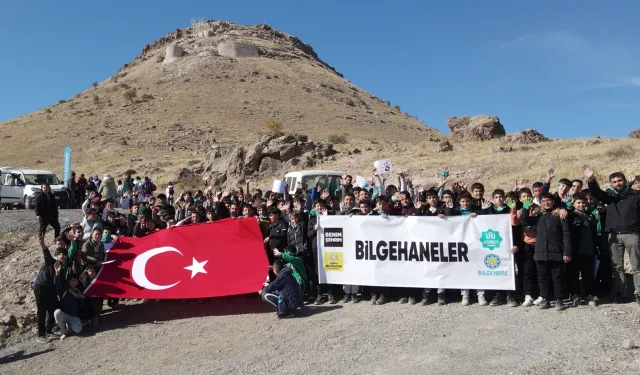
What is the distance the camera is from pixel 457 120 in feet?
117

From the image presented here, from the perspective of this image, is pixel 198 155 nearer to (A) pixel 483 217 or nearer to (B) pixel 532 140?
(B) pixel 532 140

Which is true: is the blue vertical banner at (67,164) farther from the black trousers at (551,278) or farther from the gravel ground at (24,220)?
the black trousers at (551,278)

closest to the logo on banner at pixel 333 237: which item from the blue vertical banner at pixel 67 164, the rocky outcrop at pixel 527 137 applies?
the rocky outcrop at pixel 527 137

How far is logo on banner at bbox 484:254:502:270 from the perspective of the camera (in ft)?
26.3

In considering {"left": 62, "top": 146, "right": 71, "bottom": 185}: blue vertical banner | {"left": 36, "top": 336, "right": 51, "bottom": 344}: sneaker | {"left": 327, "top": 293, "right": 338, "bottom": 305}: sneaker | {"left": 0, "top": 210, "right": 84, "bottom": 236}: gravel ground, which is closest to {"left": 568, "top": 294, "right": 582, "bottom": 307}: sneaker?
{"left": 327, "top": 293, "right": 338, "bottom": 305}: sneaker

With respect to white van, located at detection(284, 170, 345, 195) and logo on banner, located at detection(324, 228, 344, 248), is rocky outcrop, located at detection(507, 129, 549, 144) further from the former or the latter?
logo on banner, located at detection(324, 228, 344, 248)

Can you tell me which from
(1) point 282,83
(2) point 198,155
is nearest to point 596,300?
(2) point 198,155

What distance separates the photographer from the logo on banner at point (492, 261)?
8008mm

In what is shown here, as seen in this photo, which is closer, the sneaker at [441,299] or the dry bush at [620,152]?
the sneaker at [441,299]

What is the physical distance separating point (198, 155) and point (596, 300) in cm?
4100

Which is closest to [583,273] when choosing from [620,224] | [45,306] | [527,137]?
[620,224]

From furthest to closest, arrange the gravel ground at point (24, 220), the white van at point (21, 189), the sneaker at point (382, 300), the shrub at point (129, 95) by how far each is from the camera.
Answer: the shrub at point (129, 95) → the white van at point (21, 189) → the gravel ground at point (24, 220) → the sneaker at point (382, 300)

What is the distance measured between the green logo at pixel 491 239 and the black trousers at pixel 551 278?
66 centimetres

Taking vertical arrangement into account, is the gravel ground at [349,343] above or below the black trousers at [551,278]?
below
